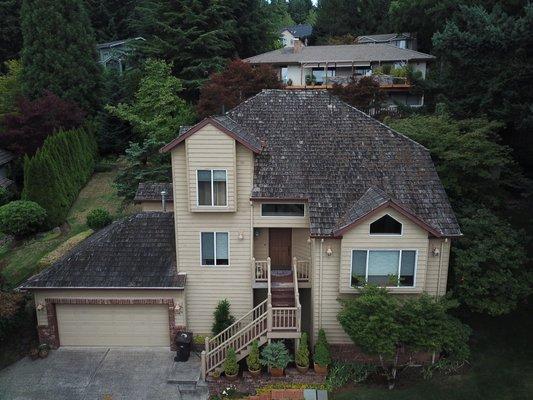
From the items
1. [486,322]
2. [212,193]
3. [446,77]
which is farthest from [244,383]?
[446,77]

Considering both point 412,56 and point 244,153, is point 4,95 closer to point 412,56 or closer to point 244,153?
point 244,153

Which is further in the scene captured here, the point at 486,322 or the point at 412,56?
the point at 412,56

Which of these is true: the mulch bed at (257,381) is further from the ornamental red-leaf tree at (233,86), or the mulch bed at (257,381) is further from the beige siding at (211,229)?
the ornamental red-leaf tree at (233,86)

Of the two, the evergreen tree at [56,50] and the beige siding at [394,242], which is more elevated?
the evergreen tree at [56,50]

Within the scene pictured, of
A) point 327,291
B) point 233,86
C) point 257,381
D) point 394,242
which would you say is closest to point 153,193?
point 327,291

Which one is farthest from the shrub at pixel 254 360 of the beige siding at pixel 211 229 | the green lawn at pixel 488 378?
the green lawn at pixel 488 378

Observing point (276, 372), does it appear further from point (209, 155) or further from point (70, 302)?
point (70, 302)

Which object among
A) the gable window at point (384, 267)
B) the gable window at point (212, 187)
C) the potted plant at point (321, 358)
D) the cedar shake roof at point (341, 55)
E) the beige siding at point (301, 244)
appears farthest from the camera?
the cedar shake roof at point (341, 55)

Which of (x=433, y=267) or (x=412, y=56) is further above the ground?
(x=412, y=56)
